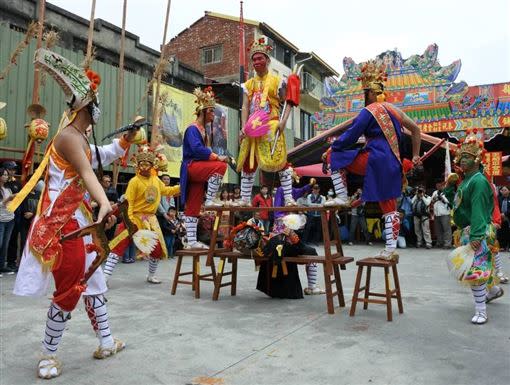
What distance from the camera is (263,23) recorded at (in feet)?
77.4

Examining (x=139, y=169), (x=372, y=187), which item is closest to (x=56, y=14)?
(x=139, y=169)

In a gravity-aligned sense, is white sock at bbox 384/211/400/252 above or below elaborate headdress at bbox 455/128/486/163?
below

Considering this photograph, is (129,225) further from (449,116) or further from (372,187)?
(449,116)

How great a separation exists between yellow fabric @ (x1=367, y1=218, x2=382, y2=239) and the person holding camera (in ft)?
3.70

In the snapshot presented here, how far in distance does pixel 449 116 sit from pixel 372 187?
35.0ft

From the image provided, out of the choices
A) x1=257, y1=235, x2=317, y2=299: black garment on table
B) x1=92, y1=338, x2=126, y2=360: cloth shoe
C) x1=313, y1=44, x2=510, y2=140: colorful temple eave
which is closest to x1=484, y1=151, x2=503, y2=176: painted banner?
x1=313, y1=44, x2=510, y2=140: colorful temple eave

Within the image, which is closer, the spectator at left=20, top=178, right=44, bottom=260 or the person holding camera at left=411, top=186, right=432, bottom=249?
the spectator at left=20, top=178, right=44, bottom=260

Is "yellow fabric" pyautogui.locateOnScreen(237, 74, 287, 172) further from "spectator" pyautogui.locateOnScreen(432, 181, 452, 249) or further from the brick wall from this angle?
the brick wall

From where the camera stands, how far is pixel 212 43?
81.1 feet

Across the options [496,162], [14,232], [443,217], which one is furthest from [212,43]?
[14,232]

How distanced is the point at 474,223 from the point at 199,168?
3.21m

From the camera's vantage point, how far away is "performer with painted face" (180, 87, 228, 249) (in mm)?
5980

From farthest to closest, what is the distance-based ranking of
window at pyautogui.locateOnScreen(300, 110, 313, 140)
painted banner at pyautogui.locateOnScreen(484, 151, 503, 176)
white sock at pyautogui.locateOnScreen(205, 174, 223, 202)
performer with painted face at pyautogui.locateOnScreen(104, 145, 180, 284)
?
window at pyautogui.locateOnScreen(300, 110, 313, 140) < painted banner at pyautogui.locateOnScreen(484, 151, 503, 176) < performer with painted face at pyautogui.locateOnScreen(104, 145, 180, 284) < white sock at pyautogui.locateOnScreen(205, 174, 223, 202)

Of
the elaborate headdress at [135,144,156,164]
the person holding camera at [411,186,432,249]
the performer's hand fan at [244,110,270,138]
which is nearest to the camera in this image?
the performer's hand fan at [244,110,270,138]
